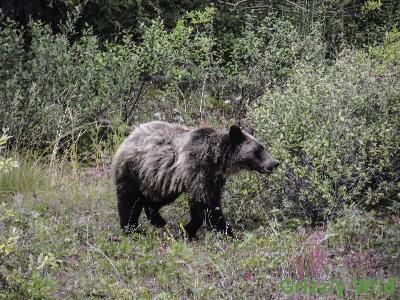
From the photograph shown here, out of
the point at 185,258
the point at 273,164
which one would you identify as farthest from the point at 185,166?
the point at 185,258

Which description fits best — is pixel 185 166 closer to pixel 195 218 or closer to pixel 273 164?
pixel 195 218

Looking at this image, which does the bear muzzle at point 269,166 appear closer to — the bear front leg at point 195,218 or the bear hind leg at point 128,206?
the bear front leg at point 195,218

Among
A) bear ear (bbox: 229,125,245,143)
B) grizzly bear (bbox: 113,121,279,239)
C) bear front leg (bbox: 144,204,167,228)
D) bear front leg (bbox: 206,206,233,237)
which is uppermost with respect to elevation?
bear ear (bbox: 229,125,245,143)

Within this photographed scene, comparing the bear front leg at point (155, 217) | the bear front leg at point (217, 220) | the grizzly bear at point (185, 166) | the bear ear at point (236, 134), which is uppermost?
the bear ear at point (236, 134)

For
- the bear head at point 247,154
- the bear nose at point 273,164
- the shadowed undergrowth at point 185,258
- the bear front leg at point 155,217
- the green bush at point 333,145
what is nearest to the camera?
the shadowed undergrowth at point 185,258

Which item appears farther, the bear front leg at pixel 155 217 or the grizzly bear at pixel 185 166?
the bear front leg at pixel 155 217

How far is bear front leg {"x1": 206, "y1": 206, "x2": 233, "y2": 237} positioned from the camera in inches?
327

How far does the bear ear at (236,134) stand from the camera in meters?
8.49

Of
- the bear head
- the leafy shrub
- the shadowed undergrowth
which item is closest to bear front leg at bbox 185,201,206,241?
the shadowed undergrowth

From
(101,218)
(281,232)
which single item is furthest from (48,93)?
(281,232)

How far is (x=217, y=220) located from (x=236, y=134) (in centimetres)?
94

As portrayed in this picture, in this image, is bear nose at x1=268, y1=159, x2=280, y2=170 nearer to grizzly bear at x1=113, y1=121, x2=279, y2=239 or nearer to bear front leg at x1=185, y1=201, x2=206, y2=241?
grizzly bear at x1=113, y1=121, x2=279, y2=239

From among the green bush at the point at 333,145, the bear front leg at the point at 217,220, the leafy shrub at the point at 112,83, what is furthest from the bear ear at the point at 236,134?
the leafy shrub at the point at 112,83

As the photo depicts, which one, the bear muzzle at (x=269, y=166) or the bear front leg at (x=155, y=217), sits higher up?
the bear muzzle at (x=269, y=166)
